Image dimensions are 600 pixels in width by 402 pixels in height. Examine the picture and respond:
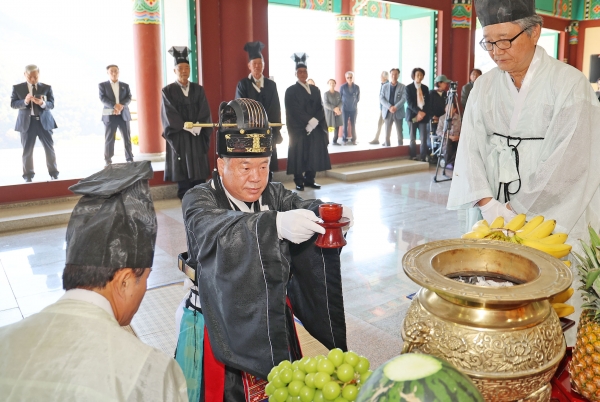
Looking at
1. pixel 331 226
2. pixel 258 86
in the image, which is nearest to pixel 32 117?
pixel 258 86

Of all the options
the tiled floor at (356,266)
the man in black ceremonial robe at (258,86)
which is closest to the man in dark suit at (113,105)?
the tiled floor at (356,266)

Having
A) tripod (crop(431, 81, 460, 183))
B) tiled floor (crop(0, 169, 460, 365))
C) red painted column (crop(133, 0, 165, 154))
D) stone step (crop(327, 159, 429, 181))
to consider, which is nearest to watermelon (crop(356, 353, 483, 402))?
tiled floor (crop(0, 169, 460, 365))

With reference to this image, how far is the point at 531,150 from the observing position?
2025mm

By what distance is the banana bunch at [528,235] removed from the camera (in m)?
1.46

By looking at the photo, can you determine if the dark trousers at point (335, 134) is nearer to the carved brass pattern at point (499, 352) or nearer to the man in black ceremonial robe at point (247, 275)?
the man in black ceremonial robe at point (247, 275)

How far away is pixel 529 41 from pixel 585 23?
581 inches

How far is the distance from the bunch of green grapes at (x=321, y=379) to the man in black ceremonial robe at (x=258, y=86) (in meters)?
5.78

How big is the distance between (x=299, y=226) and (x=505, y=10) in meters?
1.12

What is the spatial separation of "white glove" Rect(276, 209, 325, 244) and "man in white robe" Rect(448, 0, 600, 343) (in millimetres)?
891

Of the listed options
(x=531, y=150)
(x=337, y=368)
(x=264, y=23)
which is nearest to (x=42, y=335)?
(x=337, y=368)

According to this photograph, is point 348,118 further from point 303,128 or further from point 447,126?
point 303,128

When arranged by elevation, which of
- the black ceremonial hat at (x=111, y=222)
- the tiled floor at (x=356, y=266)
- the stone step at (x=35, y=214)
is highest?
the black ceremonial hat at (x=111, y=222)

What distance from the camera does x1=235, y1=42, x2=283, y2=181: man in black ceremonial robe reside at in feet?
22.2

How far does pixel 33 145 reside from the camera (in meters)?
6.61
